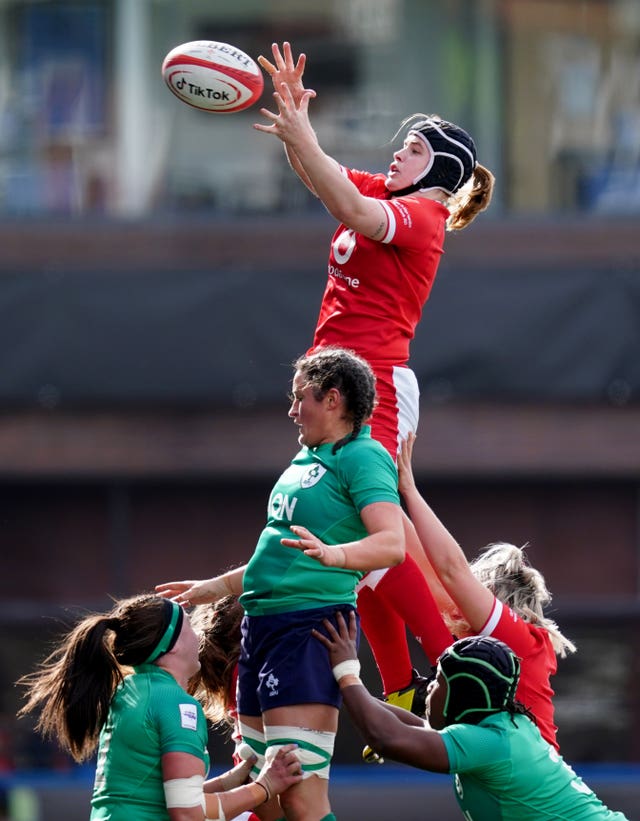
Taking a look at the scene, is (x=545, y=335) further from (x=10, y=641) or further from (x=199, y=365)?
(x=10, y=641)

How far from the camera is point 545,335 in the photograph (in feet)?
44.6

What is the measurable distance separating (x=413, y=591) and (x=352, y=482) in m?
0.97

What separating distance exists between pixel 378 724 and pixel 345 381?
1.16 m

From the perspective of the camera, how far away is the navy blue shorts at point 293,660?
5133mm

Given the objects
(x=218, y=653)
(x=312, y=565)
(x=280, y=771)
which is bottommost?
(x=280, y=771)

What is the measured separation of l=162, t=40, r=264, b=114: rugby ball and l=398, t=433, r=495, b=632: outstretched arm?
1.63 meters

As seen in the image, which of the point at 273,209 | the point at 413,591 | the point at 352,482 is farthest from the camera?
the point at 273,209

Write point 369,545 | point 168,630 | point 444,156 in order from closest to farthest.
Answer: point 369,545 → point 168,630 → point 444,156

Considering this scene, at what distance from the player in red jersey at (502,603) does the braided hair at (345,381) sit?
527mm

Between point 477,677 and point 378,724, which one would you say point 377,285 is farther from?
point 378,724

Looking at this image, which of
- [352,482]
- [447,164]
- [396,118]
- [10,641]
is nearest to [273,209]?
[396,118]

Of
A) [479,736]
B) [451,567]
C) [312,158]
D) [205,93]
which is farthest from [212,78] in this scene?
[479,736]

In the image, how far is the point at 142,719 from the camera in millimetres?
5172

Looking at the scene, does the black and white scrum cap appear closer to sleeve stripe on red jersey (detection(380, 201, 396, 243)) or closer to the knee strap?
sleeve stripe on red jersey (detection(380, 201, 396, 243))
